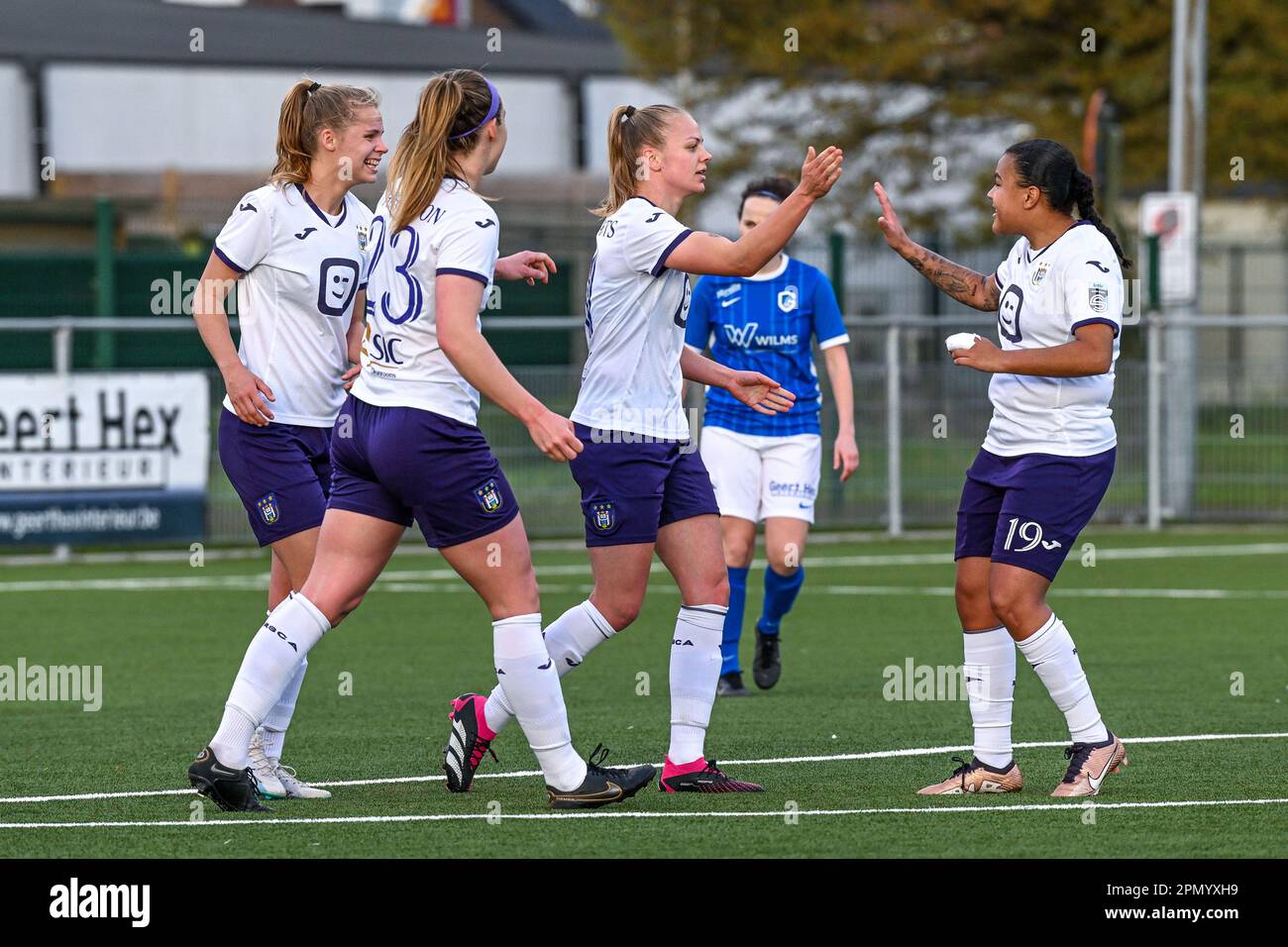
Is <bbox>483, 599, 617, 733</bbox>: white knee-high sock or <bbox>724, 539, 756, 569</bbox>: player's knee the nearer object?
<bbox>483, 599, 617, 733</bbox>: white knee-high sock

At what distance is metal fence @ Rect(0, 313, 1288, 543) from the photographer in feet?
58.4

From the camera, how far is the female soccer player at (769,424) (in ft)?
32.9

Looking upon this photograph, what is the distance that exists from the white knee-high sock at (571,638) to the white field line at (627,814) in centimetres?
58

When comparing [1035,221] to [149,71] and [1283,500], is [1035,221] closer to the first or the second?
[1283,500]

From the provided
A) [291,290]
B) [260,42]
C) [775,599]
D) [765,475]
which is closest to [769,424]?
[765,475]

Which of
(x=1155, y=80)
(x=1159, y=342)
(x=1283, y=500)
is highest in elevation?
(x=1155, y=80)

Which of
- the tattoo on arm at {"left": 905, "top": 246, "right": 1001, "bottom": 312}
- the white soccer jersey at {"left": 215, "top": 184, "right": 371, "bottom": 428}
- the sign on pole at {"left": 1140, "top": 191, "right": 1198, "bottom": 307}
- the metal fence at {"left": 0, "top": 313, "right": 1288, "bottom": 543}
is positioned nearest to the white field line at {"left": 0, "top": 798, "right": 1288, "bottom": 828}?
the white soccer jersey at {"left": 215, "top": 184, "right": 371, "bottom": 428}

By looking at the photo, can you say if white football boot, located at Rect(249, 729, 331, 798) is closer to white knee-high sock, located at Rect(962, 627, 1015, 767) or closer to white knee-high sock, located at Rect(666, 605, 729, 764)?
white knee-high sock, located at Rect(666, 605, 729, 764)

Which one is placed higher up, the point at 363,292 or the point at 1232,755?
the point at 363,292

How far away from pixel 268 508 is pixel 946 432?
1246cm

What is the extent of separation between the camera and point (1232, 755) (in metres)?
7.62
